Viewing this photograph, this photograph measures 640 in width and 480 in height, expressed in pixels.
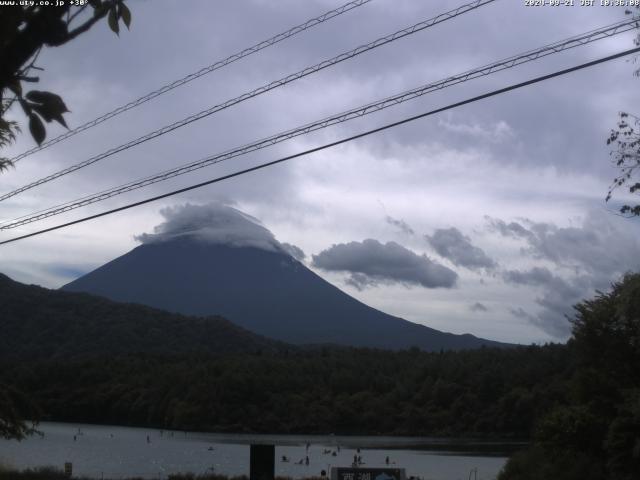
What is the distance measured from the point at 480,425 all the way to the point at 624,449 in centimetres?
6423

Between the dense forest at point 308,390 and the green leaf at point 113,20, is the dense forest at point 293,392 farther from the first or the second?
the green leaf at point 113,20

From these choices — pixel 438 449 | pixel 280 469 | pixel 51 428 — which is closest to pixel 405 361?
pixel 438 449

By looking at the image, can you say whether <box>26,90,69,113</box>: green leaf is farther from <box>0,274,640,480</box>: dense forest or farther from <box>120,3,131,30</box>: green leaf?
<box>0,274,640,480</box>: dense forest

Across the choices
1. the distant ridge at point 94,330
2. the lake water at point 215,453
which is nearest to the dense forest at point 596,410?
the lake water at point 215,453

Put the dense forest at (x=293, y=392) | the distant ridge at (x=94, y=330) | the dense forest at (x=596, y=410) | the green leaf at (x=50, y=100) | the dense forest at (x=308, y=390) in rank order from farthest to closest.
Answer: the distant ridge at (x=94, y=330) → the dense forest at (x=293, y=392) → the dense forest at (x=308, y=390) → the dense forest at (x=596, y=410) → the green leaf at (x=50, y=100)

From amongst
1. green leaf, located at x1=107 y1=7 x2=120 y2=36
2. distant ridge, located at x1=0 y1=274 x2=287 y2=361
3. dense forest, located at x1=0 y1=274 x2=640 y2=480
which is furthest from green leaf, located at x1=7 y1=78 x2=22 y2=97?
distant ridge, located at x1=0 y1=274 x2=287 y2=361

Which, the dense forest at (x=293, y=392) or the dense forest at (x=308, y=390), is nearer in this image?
the dense forest at (x=308, y=390)

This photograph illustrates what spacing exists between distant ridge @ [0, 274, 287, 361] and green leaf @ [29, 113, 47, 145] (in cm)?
11327

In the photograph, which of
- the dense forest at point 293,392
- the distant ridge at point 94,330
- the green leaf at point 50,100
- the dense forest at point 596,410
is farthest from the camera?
the distant ridge at point 94,330

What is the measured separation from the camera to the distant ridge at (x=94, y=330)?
123 metres

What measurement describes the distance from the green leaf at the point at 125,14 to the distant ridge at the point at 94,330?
11326 centimetres

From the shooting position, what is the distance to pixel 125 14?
3.95 meters

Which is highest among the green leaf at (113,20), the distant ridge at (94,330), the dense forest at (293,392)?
the distant ridge at (94,330)

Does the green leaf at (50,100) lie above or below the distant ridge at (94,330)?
below
